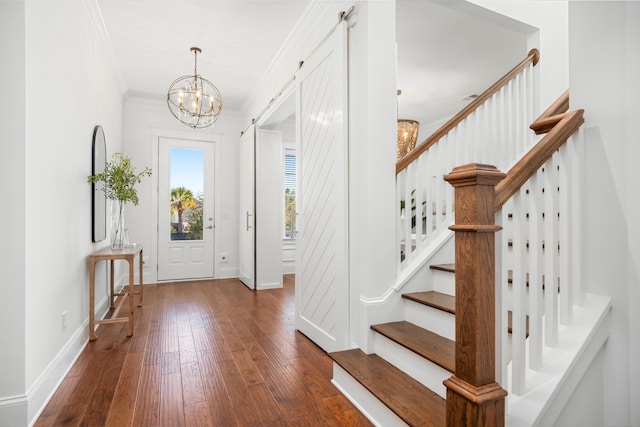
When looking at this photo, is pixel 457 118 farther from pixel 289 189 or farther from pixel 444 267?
pixel 289 189

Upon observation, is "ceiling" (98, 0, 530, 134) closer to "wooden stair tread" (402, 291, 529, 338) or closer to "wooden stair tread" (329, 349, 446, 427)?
"wooden stair tread" (402, 291, 529, 338)

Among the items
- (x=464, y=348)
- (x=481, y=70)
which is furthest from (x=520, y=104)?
(x=464, y=348)

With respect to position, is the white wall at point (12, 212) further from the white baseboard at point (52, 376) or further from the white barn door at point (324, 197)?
the white barn door at point (324, 197)

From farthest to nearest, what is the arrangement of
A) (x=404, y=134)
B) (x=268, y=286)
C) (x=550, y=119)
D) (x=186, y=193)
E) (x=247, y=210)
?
1. (x=186, y=193)
2. (x=247, y=210)
3. (x=268, y=286)
4. (x=404, y=134)
5. (x=550, y=119)

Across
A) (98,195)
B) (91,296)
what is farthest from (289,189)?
(91,296)

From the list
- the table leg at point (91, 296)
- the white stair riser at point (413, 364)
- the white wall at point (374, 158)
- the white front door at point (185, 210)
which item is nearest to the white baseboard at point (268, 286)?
the white front door at point (185, 210)

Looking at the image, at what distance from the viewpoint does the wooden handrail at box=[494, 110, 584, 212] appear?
3.95 feet

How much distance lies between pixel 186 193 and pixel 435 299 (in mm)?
4731

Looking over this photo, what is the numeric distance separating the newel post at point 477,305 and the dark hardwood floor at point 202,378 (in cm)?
79

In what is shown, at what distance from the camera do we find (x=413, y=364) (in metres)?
1.86

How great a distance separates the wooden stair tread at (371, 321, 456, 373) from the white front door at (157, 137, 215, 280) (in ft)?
14.3

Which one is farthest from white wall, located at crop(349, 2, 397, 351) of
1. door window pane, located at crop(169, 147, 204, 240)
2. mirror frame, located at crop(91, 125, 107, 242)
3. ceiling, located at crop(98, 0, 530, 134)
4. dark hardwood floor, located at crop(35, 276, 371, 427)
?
door window pane, located at crop(169, 147, 204, 240)

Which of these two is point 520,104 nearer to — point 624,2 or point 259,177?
point 624,2

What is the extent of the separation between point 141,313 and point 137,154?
281 centimetres
